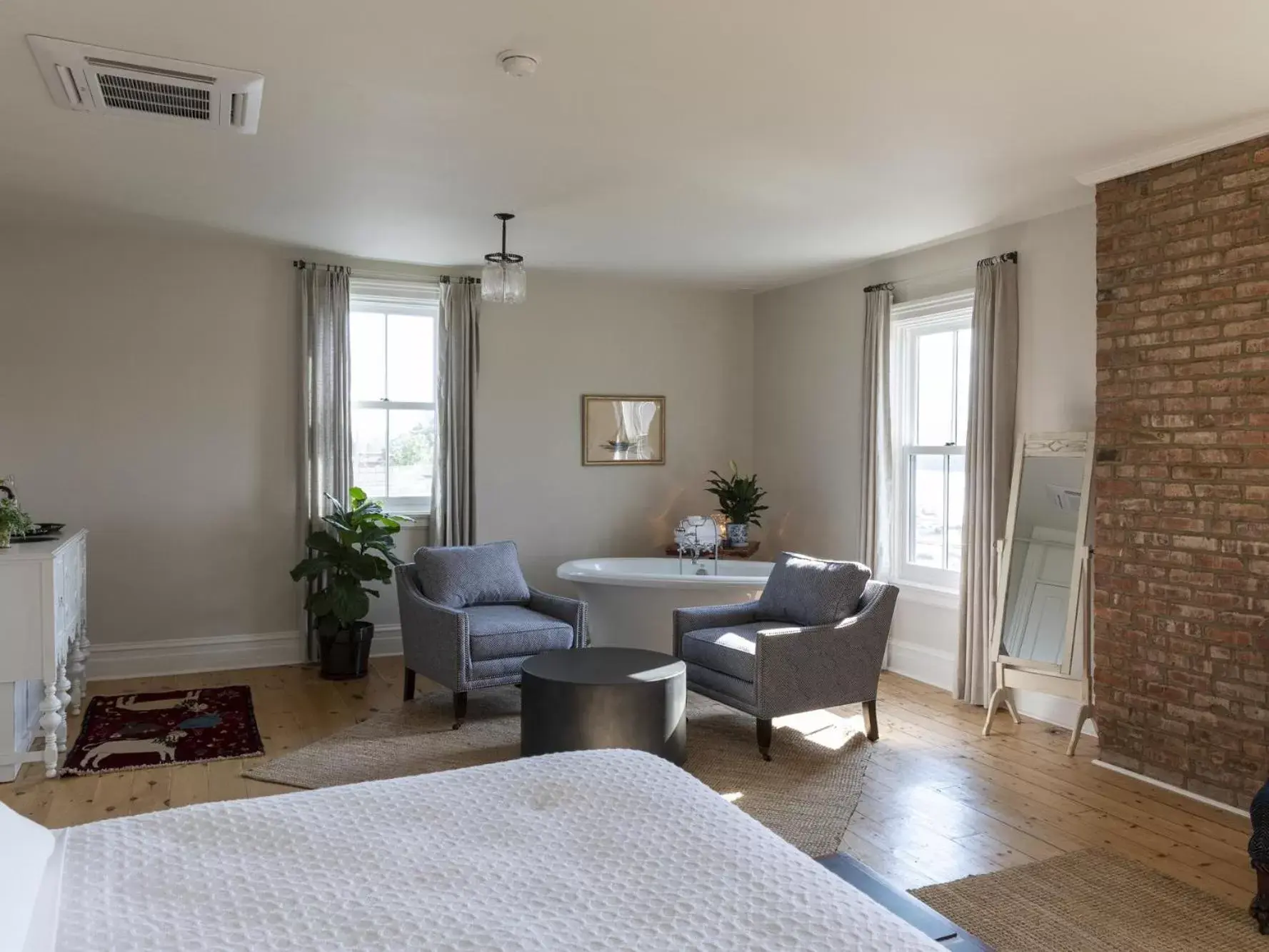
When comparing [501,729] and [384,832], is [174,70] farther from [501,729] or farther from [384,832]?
[501,729]

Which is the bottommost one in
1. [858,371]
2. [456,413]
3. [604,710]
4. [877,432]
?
[604,710]

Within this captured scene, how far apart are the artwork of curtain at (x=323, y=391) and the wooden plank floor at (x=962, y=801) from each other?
143 cm

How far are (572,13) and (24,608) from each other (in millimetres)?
3127

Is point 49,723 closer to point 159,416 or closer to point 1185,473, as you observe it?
point 159,416

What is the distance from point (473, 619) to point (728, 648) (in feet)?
4.23

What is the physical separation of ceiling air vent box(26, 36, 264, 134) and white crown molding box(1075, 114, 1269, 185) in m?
3.28

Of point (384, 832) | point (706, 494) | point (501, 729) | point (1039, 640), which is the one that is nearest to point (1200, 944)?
point (1039, 640)

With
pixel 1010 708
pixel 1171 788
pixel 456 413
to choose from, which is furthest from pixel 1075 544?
pixel 456 413

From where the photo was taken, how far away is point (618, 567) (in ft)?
20.6

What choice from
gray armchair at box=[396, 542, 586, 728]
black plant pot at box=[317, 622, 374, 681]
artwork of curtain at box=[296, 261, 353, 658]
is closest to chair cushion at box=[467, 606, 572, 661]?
gray armchair at box=[396, 542, 586, 728]

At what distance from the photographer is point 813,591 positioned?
450cm

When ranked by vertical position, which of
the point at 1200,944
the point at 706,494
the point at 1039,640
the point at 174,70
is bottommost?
the point at 1200,944

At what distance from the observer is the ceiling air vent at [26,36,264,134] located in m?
2.86

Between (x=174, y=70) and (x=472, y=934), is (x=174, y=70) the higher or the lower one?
the higher one
